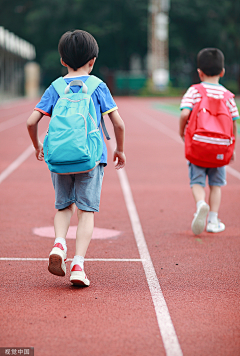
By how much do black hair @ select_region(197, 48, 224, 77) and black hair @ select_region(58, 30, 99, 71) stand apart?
199 cm

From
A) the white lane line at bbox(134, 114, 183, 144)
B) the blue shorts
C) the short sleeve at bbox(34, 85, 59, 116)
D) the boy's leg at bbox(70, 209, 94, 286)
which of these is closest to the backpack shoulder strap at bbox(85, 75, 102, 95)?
the short sleeve at bbox(34, 85, 59, 116)

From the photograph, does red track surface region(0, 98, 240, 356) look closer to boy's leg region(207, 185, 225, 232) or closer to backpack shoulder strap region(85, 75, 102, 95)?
boy's leg region(207, 185, 225, 232)

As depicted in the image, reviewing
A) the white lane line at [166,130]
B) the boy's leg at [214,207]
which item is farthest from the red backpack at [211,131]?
the white lane line at [166,130]

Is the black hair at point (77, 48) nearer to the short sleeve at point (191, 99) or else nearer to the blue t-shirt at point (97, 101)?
the blue t-shirt at point (97, 101)

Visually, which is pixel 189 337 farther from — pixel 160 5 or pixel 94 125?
pixel 160 5

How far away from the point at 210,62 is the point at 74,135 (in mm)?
2488

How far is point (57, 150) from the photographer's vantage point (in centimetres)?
379

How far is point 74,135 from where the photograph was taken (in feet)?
12.4

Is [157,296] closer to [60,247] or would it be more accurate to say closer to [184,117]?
[60,247]

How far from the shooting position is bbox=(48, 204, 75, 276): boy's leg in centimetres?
390

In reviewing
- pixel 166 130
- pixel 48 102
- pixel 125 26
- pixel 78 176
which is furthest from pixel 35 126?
pixel 125 26

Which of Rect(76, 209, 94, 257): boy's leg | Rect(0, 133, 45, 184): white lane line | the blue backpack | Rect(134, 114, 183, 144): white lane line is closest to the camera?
the blue backpack

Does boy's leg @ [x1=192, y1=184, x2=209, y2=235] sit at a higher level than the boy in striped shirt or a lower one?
lower

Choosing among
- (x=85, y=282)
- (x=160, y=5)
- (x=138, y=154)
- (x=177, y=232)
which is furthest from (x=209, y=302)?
(x=160, y=5)
